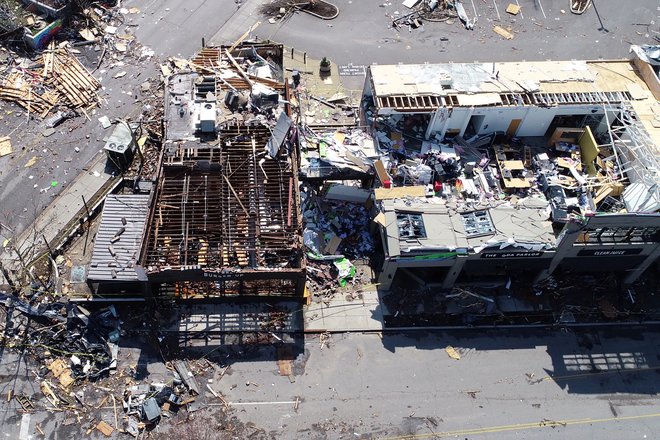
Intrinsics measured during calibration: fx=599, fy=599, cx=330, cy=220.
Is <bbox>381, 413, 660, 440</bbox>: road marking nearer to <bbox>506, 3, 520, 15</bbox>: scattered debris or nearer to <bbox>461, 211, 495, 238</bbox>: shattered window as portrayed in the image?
<bbox>461, 211, 495, 238</bbox>: shattered window

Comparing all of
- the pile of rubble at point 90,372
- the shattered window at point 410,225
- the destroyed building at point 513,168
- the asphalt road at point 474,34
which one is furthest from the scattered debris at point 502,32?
the pile of rubble at point 90,372

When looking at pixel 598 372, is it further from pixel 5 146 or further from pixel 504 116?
pixel 5 146

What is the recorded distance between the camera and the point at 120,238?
33969 millimetres

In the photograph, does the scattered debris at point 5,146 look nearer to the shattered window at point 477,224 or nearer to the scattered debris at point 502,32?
the shattered window at point 477,224

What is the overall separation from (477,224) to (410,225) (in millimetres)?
3900

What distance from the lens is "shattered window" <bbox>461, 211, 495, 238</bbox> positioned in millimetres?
33844

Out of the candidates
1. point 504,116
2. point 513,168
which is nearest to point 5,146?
point 504,116

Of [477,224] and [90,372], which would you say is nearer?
[90,372]

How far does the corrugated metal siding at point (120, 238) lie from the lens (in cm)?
3259

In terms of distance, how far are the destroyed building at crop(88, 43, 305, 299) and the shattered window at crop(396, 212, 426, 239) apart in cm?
584

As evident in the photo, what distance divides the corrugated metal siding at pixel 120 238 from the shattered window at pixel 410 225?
14309 millimetres

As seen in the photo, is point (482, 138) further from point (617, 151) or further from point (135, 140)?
point (135, 140)

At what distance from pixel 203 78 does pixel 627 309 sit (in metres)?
30.4

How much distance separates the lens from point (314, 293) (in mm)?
35375
